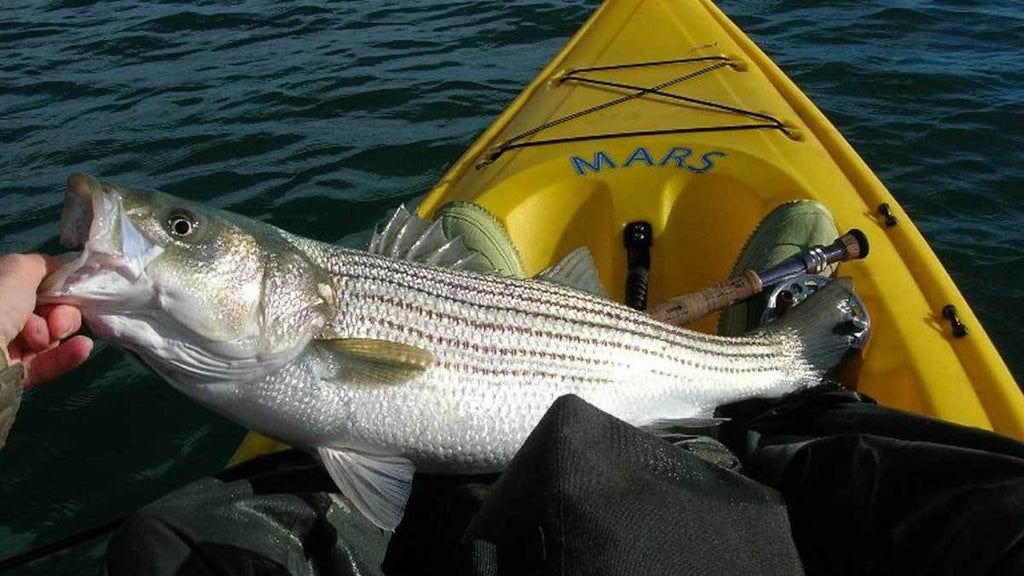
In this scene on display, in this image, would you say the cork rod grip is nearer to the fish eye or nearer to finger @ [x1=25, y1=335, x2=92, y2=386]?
the fish eye

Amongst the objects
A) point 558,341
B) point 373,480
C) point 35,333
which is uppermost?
point 35,333

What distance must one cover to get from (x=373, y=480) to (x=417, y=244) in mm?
830

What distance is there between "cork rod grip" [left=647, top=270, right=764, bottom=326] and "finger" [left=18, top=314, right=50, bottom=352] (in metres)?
1.97

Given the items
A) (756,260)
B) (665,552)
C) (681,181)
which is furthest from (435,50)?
(665,552)

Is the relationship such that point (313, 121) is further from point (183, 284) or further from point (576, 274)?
point (183, 284)

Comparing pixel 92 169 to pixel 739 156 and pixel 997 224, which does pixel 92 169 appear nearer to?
pixel 739 156

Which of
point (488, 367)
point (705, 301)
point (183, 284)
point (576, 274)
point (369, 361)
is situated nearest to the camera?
point (183, 284)

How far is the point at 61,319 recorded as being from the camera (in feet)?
6.86

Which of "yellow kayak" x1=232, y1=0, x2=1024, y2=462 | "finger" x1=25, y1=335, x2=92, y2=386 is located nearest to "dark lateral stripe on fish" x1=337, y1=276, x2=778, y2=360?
"yellow kayak" x1=232, y1=0, x2=1024, y2=462

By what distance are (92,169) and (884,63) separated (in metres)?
7.12

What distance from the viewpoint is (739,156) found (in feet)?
14.1

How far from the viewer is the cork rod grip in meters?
3.24

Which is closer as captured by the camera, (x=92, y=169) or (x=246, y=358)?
(x=246, y=358)

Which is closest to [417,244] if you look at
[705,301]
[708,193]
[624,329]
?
[624,329]
